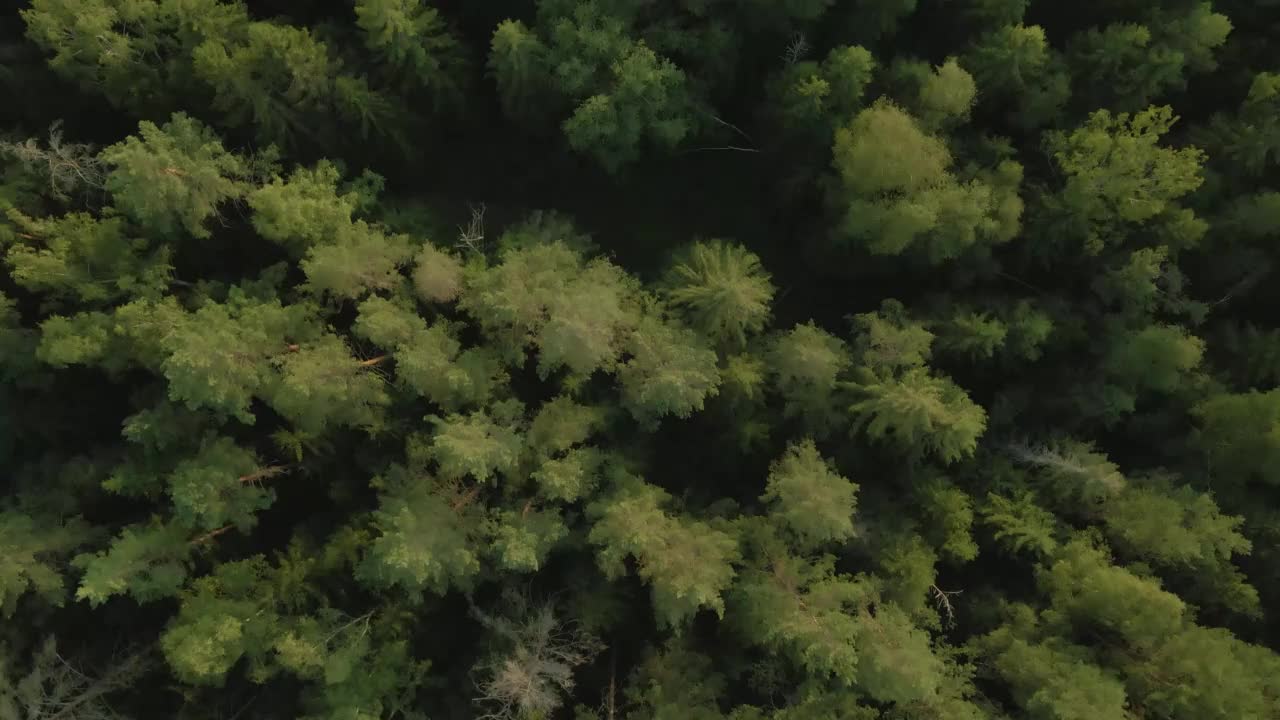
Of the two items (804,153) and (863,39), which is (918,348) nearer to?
(804,153)

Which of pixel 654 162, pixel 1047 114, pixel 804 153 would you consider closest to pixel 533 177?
pixel 654 162

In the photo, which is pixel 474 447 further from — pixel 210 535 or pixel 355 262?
pixel 210 535

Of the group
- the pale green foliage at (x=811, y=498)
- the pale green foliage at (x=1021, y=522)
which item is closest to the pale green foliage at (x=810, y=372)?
the pale green foliage at (x=811, y=498)

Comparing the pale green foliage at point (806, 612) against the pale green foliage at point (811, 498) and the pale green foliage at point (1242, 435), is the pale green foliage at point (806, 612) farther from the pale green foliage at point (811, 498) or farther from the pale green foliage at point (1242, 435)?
the pale green foliage at point (1242, 435)

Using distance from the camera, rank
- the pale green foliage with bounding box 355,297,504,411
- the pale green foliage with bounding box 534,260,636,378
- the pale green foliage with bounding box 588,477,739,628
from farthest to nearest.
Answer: the pale green foliage with bounding box 355,297,504,411 < the pale green foliage with bounding box 534,260,636,378 < the pale green foliage with bounding box 588,477,739,628

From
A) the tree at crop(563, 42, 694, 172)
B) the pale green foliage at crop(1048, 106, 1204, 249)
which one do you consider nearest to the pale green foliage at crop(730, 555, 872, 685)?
the pale green foliage at crop(1048, 106, 1204, 249)

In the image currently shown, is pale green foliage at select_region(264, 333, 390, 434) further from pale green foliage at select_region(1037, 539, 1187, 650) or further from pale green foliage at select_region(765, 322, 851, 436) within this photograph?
pale green foliage at select_region(1037, 539, 1187, 650)
